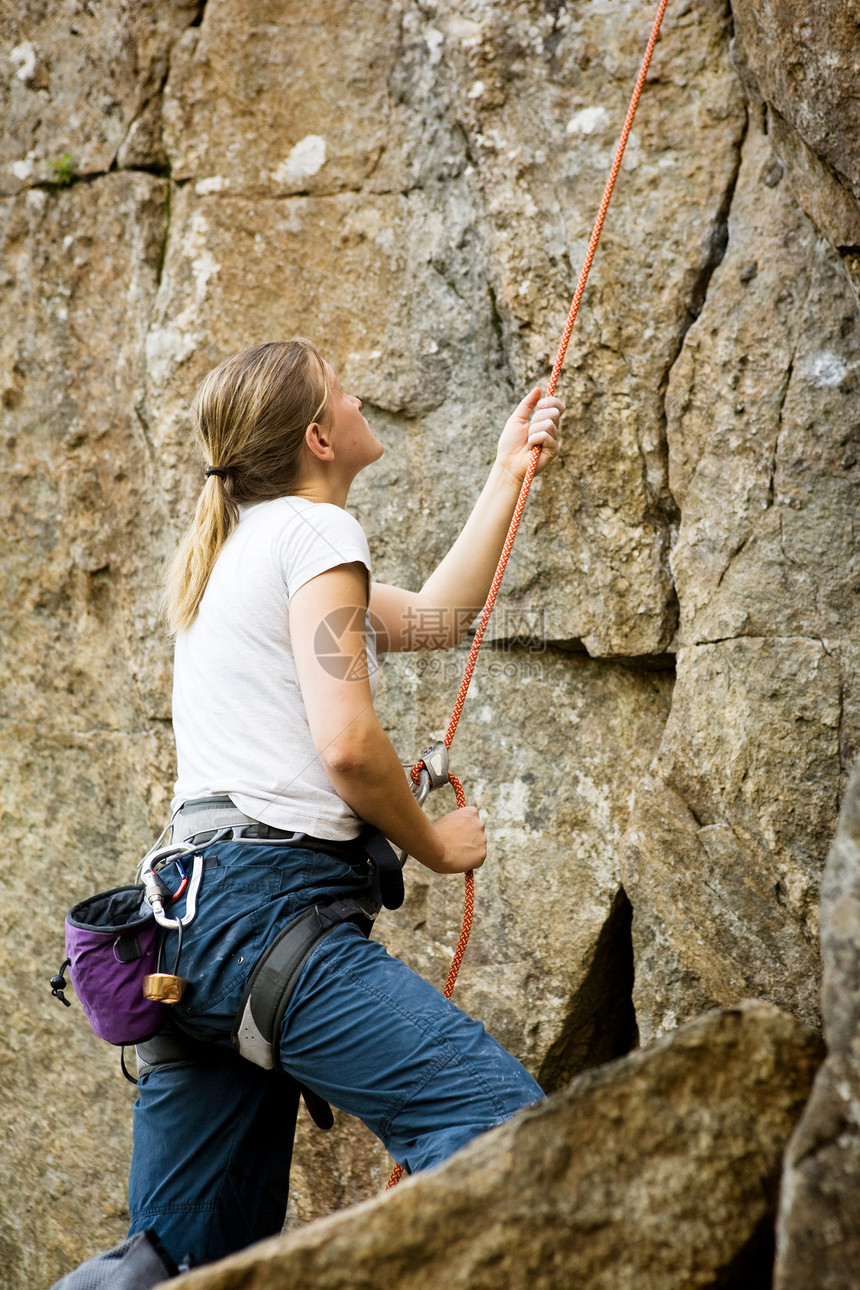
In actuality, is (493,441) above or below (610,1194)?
above

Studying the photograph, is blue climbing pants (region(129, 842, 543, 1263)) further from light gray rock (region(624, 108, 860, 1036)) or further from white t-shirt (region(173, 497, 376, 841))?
light gray rock (region(624, 108, 860, 1036))

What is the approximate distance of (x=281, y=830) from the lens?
215cm

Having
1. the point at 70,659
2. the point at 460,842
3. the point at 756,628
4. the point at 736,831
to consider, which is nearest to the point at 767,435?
the point at 756,628

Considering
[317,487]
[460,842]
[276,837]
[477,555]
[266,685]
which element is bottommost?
[460,842]

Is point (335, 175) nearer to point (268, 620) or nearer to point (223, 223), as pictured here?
point (223, 223)

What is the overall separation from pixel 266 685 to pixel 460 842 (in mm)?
587

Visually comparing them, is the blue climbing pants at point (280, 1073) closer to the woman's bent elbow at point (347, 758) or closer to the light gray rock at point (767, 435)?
the woman's bent elbow at point (347, 758)

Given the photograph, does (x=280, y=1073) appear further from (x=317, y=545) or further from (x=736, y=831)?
(x=736, y=831)

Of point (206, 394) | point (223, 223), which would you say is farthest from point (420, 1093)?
point (223, 223)

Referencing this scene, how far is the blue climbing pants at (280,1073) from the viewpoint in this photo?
1957 millimetres

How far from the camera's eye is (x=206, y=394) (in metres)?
2.43

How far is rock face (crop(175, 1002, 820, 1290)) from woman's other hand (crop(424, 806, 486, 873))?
0.79 metres

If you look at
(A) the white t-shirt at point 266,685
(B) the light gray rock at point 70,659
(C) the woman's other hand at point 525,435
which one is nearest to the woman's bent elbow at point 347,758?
(A) the white t-shirt at point 266,685

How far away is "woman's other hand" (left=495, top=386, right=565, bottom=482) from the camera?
2879 mm
